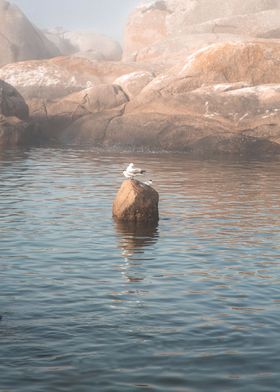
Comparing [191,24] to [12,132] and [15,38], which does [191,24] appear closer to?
[15,38]

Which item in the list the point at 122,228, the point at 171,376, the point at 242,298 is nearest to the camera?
the point at 171,376

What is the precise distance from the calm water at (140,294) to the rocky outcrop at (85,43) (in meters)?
57.9

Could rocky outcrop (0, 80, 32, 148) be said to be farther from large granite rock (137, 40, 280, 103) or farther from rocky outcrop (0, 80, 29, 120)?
large granite rock (137, 40, 280, 103)

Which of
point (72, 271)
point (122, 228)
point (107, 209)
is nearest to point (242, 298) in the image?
point (72, 271)

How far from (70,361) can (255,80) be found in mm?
34936

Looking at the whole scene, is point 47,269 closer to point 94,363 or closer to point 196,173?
point 94,363

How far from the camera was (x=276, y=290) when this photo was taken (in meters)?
13.3

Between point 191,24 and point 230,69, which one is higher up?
point 191,24

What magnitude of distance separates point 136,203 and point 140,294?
6590 millimetres

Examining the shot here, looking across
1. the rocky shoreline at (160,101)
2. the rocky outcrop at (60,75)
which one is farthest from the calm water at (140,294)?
the rocky outcrop at (60,75)

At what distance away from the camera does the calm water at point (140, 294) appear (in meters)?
9.62

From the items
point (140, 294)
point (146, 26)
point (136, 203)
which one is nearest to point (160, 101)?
point (136, 203)

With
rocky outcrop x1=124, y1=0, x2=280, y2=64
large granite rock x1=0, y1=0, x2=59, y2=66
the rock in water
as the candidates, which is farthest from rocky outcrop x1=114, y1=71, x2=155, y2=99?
the rock in water

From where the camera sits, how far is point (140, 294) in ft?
42.9
